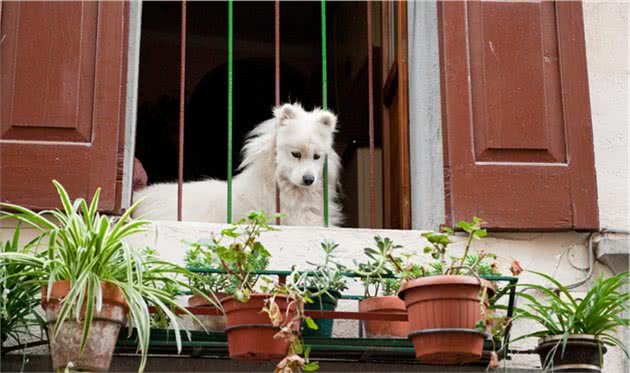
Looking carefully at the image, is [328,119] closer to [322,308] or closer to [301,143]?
[301,143]

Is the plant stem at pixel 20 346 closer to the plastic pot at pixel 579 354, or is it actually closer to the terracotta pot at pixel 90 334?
the terracotta pot at pixel 90 334

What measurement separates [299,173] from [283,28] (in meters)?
4.16

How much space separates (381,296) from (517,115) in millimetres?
1104

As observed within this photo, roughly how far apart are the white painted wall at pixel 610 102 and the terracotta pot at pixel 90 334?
7.13ft

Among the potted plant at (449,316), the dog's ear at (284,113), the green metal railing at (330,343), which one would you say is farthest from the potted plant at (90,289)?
the dog's ear at (284,113)

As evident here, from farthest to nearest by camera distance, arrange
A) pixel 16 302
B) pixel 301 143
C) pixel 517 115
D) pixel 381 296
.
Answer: pixel 301 143 < pixel 517 115 < pixel 381 296 < pixel 16 302

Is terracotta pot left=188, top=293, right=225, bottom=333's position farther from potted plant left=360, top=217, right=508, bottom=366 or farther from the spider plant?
potted plant left=360, top=217, right=508, bottom=366

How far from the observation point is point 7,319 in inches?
166

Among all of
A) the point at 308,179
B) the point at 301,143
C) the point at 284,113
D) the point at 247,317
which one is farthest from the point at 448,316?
the point at 284,113

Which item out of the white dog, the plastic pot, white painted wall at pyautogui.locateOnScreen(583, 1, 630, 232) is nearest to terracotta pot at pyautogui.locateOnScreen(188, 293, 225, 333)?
the plastic pot

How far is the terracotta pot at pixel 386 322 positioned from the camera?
4477 mm

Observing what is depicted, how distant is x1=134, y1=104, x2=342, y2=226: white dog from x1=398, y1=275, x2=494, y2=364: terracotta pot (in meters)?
1.96

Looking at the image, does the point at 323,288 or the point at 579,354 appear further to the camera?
the point at 579,354

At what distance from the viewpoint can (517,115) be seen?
16.9 ft
